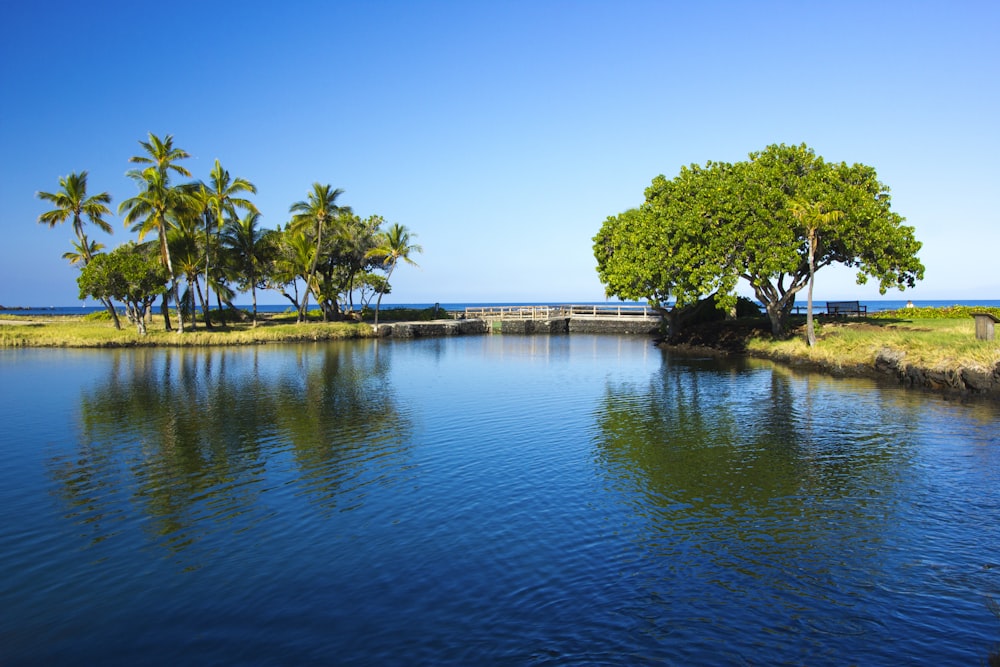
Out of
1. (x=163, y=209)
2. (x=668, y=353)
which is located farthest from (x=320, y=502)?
(x=163, y=209)

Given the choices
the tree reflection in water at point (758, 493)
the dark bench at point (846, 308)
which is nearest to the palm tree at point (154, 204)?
the tree reflection in water at point (758, 493)

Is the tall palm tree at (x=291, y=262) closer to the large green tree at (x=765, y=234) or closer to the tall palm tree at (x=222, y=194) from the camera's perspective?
the tall palm tree at (x=222, y=194)

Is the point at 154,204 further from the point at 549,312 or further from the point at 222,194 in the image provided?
the point at 549,312

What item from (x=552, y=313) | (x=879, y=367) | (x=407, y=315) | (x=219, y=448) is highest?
(x=407, y=315)

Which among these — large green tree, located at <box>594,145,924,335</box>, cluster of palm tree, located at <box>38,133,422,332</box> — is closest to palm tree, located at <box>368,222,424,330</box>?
cluster of palm tree, located at <box>38,133,422,332</box>

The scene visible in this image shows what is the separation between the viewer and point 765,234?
130 feet

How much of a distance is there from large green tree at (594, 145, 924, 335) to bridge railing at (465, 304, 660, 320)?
2739 centimetres

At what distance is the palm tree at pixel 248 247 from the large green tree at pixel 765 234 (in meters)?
37.0

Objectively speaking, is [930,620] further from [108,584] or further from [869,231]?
[869,231]

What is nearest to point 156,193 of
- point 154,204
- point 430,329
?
point 154,204

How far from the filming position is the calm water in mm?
8148

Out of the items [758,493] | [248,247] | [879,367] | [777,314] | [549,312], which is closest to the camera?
[758,493]

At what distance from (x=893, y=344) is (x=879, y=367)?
150 centimetres

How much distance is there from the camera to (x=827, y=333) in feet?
131
